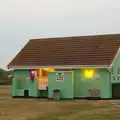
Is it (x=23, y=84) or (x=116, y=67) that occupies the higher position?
(x=116, y=67)

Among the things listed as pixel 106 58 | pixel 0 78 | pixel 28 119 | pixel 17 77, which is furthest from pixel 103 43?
pixel 0 78

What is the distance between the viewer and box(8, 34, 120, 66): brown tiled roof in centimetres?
3278

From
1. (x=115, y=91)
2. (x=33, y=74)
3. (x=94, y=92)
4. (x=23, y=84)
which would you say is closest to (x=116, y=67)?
(x=115, y=91)

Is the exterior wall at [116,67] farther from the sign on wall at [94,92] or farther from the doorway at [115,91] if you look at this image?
the sign on wall at [94,92]

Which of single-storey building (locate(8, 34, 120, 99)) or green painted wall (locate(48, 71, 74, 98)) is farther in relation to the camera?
green painted wall (locate(48, 71, 74, 98))

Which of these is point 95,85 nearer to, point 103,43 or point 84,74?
point 84,74

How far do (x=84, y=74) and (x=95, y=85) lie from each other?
1.30m

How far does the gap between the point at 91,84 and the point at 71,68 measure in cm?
207

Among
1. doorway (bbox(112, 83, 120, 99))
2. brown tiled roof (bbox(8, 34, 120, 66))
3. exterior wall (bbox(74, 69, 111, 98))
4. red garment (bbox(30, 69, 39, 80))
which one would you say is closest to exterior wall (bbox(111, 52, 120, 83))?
doorway (bbox(112, 83, 120, 99))

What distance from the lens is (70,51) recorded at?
34.8 m

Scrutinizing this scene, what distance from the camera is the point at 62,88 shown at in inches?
1273

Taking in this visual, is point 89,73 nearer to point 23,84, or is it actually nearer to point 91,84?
point 91,84

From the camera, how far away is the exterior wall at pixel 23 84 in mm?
33531

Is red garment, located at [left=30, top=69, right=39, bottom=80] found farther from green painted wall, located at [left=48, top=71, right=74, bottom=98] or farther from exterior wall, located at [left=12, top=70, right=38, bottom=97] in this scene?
green painted wall, located at [left=48, top=71, right=74, bottom=98]
